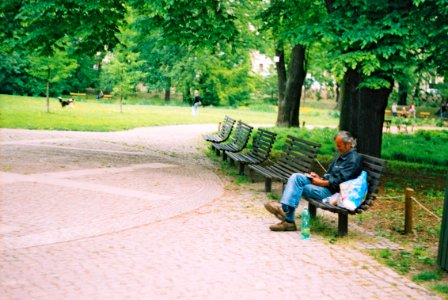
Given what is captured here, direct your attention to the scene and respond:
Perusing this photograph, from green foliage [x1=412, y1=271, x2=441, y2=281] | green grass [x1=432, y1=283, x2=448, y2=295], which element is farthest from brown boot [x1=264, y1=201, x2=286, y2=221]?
green grass [x1=432, y1=283, x2=448, y2=295]

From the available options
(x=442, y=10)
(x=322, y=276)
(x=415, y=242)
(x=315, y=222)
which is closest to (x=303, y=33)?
(x=442, y=10)

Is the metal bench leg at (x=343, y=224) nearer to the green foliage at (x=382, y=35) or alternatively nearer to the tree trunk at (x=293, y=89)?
the green foliage at (x=382, y=35)

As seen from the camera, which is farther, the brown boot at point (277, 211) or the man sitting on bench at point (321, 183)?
the brown boot at point (277, 211)

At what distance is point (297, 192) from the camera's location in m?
7.07

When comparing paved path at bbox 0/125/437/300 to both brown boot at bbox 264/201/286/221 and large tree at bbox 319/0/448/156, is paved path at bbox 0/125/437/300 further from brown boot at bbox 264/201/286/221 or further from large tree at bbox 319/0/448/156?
large tree at bbox 319/0/448/156

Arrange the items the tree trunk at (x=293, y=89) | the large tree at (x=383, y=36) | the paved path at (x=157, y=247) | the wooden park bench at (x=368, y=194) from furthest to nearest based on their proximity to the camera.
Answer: the tree trunk at (x=293, y=89)
the large tree at (x=383, y=36)
the wooden park bench at (x=368, y=194)
the paved path at (x=157, y=247)

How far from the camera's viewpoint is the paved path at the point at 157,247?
487cm

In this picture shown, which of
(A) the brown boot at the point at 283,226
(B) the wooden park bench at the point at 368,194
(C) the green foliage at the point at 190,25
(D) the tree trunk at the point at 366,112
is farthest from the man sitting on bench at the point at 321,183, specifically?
(C) the green foliage at the point at 190,25

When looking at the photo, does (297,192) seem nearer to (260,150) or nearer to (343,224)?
(343,224)

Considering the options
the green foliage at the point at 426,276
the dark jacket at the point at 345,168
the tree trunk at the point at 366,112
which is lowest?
the green foliage at the point at 426,276

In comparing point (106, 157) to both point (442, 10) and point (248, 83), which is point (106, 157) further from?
point (248, 83)

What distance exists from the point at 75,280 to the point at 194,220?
2.75 meters

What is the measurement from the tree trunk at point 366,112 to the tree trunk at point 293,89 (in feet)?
36.1

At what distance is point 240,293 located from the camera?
15.6 ft
